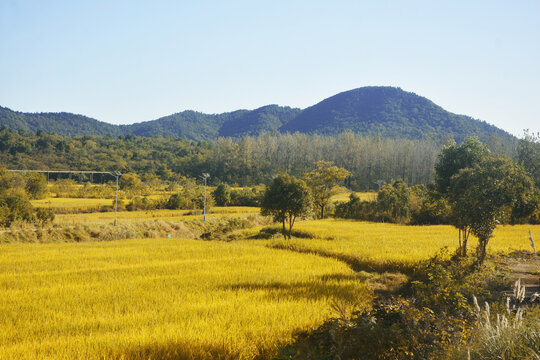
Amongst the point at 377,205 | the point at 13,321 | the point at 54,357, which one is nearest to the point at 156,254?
the point at 13,321

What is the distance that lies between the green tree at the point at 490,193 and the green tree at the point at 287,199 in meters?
16.2

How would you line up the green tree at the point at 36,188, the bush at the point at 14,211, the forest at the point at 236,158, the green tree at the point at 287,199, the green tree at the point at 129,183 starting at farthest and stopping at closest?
the forest at the point at 236,158 < the green tree at the point at 129,183 < the green tree at the point at 36,188 < the bush at the point at 14,211 < the green tree at the point at 287,199

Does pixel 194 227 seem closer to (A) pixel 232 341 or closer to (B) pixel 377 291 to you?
(B) pixel 377 291

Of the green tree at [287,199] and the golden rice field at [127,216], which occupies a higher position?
the green tree at [287,199]

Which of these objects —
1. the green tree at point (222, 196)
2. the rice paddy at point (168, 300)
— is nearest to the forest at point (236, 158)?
the green tree at point (222, 196)

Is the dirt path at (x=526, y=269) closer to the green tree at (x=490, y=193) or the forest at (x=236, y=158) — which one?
the green tree at (x=490, y=193)

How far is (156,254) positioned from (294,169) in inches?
4030

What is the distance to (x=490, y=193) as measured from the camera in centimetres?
1573

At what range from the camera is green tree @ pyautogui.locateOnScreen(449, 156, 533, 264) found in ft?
51.2

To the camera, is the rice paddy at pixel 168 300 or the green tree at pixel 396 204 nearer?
the rice paddy at pixel 168 300

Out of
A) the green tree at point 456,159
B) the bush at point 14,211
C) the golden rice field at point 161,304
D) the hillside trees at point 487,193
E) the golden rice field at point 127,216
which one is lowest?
the golden rice field at point 127,216

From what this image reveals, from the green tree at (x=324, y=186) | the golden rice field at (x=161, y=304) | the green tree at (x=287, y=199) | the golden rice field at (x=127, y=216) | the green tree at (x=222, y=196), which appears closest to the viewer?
the golden rice field at (x=161, y=304)

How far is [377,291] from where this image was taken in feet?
42.7

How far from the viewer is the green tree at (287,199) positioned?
31.6 meters
